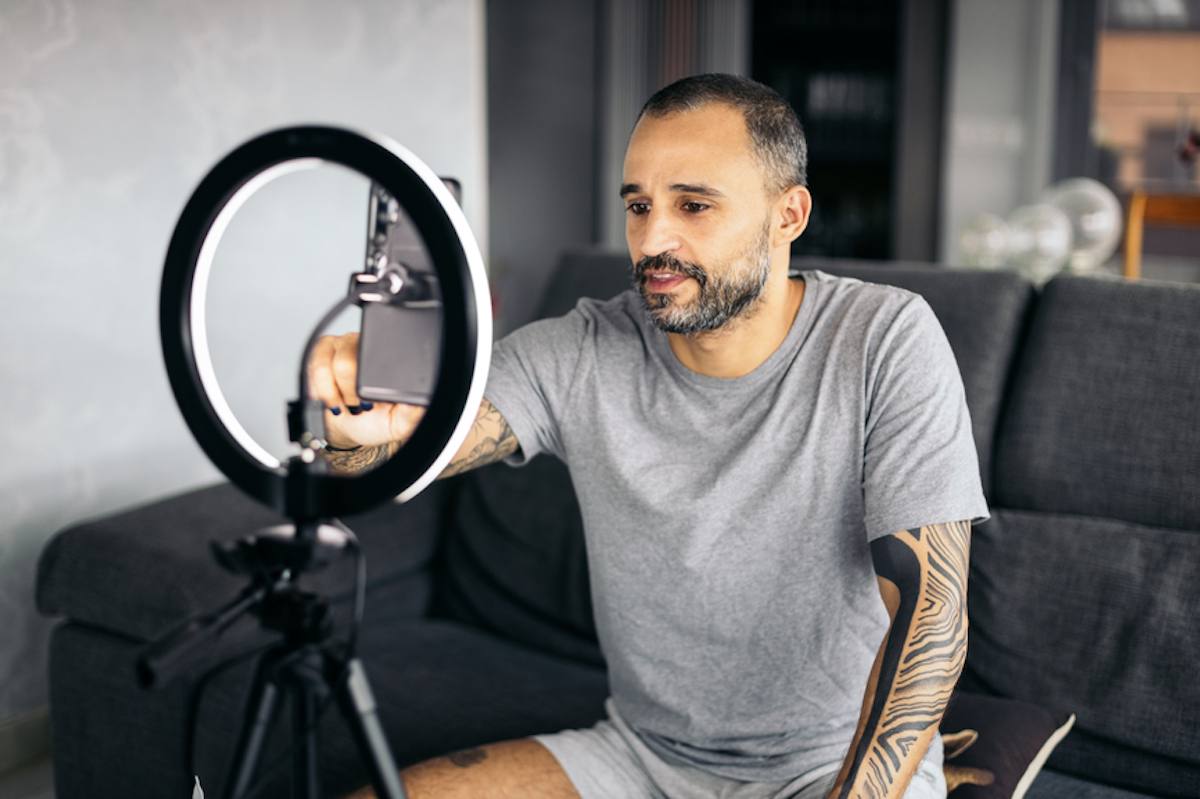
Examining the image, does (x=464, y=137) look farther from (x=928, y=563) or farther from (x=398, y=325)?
(x=398, y=325)

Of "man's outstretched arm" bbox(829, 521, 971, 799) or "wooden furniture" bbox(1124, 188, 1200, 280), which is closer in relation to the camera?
"man's outstretched arm" bbox(829, 521, 971, 799)

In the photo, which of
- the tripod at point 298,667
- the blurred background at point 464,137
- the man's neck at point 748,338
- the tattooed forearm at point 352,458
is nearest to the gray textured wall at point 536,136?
the blurred background at point 464,137

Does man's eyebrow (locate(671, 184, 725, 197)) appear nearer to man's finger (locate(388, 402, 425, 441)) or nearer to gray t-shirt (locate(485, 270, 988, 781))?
gray t-shirt (locate(485, 270, 988, 781))

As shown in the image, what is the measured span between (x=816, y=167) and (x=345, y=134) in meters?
4.42

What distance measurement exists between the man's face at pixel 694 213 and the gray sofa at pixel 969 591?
22.1 inches

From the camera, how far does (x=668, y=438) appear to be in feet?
4.29

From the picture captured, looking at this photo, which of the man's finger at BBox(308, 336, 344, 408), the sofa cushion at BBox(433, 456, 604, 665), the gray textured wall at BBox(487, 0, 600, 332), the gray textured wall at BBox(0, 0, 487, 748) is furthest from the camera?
the gray textured wall at BBox(487, 0, 600, 332)

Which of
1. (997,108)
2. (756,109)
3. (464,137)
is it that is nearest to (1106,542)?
(756,109)

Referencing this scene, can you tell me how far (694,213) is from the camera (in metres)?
1.22

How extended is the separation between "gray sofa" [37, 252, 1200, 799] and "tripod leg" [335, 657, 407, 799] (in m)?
0.84

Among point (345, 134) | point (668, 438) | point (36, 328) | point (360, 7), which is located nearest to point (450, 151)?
point (360, 7)

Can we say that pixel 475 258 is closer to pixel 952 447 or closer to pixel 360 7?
pixel 952 447

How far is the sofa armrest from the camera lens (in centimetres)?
174

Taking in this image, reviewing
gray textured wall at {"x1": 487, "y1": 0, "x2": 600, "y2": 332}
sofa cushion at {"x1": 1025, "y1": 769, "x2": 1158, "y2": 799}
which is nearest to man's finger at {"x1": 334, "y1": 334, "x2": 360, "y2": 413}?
sofa cushion at {"x1": 1025, "y1": 769, "x2": 1158, "y2": 799}
